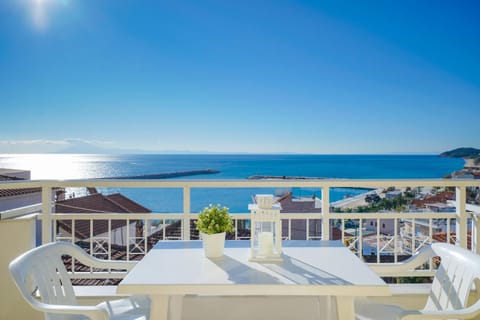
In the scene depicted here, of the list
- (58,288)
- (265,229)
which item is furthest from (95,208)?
(265,229)

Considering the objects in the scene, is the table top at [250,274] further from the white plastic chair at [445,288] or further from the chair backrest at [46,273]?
the chair backrest at [46,273]

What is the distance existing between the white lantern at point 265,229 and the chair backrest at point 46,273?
0.94 m

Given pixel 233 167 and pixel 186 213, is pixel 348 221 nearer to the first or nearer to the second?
pixel 186 213

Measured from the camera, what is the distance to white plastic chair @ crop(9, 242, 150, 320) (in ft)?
4.02

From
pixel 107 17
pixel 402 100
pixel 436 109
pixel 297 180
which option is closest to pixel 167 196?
pixel 297 180

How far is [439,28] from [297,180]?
178 inches

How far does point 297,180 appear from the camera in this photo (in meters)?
2.32

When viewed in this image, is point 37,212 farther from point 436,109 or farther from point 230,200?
point 436,109

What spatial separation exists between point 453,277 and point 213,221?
3.85 ft

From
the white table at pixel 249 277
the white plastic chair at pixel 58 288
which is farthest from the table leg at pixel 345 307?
the white plastic chair at pixel 58 288

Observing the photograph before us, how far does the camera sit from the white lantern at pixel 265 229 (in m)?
1.54

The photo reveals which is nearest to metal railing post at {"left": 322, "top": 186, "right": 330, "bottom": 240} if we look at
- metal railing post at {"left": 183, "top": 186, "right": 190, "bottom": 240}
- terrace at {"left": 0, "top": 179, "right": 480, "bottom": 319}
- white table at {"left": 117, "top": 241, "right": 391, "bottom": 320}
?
terrace at {"left": 0, "top": 179, "right": 480, "bottom": 319}

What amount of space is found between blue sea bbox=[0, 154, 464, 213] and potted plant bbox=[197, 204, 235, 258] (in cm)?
89

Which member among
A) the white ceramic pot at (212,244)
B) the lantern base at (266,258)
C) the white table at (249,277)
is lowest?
the white table at (249,277)
